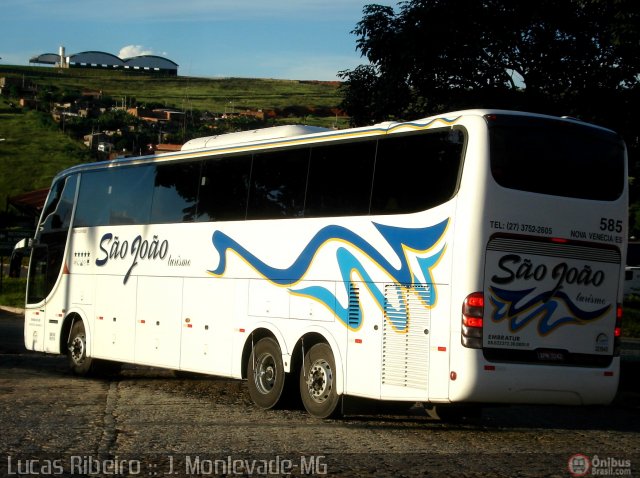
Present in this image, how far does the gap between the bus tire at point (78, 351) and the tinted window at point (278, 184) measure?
5500 mm

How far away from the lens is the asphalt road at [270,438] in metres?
9.25

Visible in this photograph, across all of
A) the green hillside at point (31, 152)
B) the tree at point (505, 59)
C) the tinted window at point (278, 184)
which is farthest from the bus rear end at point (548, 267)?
the green hillside at point (31, 152)

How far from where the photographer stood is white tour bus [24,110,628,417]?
37.6 feet

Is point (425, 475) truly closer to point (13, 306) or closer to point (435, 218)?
point (435, 218)

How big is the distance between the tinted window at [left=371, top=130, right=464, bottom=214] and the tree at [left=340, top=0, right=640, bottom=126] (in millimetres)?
13578

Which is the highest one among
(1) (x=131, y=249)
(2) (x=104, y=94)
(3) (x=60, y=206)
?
(2) (x=104, y=94)

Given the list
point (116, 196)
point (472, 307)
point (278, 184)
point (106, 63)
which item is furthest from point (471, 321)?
point (106, 63)

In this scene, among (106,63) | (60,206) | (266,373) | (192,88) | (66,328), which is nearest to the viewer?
(266,373)

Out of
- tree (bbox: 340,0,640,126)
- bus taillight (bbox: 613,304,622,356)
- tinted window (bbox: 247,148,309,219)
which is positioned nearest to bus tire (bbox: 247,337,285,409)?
tinted window (bbox: 247,148,309,219)

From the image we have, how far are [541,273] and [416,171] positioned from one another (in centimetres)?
177

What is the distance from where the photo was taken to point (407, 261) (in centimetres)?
1209

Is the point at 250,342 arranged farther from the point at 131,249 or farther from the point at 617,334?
the point at 617,334

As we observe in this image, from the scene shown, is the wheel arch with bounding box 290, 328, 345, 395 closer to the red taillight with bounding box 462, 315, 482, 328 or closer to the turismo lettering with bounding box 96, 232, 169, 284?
the red taillight with bounding box 462, 315, 482, 328

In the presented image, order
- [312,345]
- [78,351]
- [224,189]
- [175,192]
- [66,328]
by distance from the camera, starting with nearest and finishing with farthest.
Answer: [312,345], [224,189], [175,192], [78,351], [66,328]
